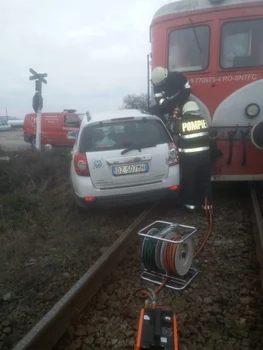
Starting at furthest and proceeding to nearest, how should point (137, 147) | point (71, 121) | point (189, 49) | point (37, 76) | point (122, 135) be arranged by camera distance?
point (71, 121) < point (37, 76) < point (189, 49) < point (122, 135) < point (137, 147)

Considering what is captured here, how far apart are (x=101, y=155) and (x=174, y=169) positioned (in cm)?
123

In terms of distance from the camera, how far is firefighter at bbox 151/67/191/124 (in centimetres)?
617

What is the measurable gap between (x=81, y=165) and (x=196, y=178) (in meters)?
1.97

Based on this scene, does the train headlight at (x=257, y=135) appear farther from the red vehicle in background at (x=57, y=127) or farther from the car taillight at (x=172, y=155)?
the red vehicle in background at (x=57, y=127)

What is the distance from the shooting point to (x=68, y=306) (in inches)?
119

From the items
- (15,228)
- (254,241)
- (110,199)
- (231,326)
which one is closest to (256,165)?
(254,241)

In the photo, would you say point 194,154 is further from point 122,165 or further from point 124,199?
point 124,199

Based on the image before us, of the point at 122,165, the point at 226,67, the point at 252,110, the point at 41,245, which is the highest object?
the point at 226,67

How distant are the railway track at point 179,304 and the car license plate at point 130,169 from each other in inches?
45.4

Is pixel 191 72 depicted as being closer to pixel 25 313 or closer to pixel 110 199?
pixel 110 199

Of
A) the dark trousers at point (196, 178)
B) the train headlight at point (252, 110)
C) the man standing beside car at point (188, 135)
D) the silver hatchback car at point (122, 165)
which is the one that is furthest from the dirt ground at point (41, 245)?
the train headlight at point (252, 110)

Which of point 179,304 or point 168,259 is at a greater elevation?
point 168,259

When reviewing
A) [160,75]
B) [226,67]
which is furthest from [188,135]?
[226,67]

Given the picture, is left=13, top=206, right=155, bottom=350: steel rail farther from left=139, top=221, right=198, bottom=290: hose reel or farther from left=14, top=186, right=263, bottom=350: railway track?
left=139, top=221, right=198, bottom=290: hose reel
